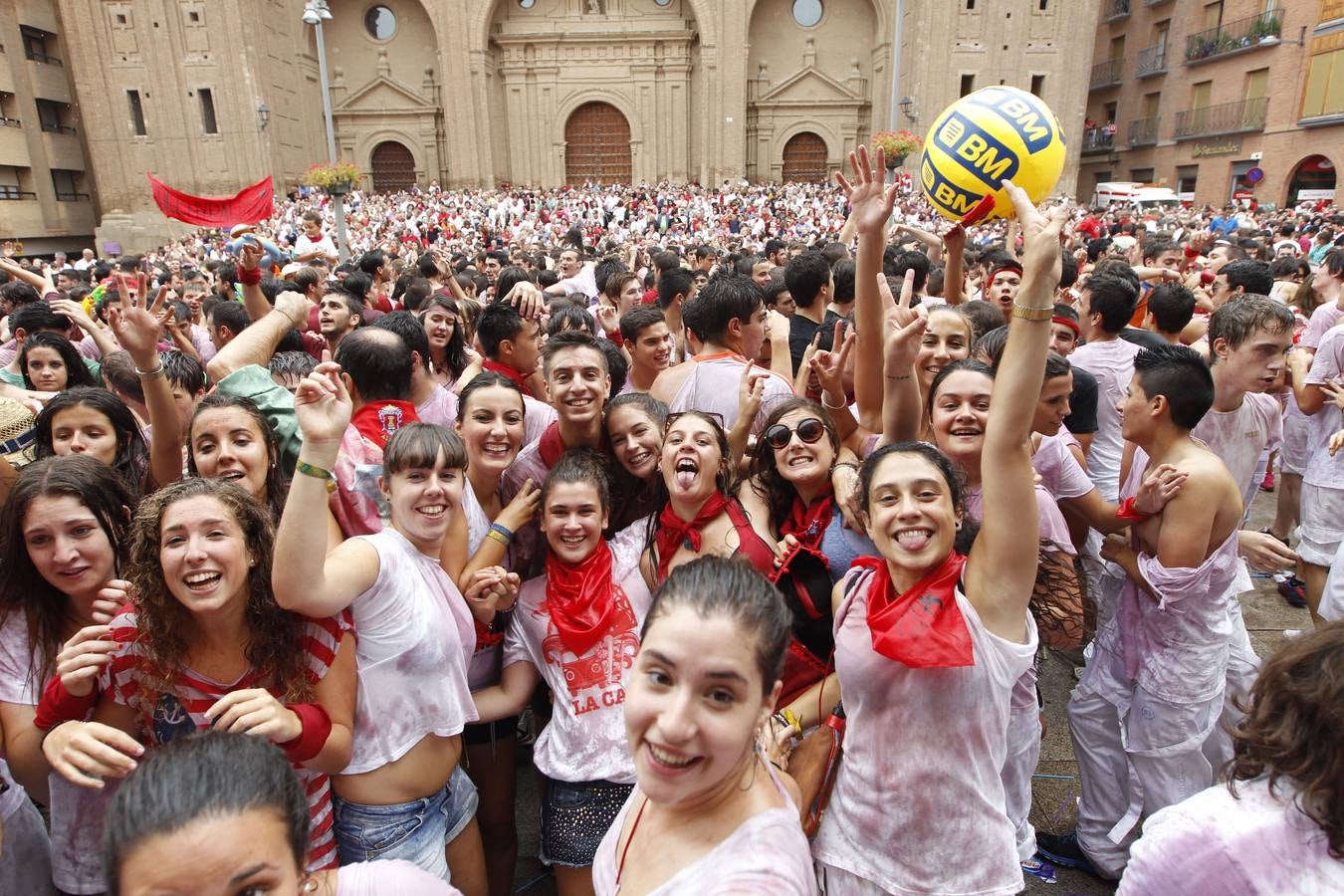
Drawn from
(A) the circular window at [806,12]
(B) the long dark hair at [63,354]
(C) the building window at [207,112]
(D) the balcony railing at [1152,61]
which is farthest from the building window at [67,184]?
(D) the balcony railing at [1152,61]

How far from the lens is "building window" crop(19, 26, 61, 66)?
2883 centimetres

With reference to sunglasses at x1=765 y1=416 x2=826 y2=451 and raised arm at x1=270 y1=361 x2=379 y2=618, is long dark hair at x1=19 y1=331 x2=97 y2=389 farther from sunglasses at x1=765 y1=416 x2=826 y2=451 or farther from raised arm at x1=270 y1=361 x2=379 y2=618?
sunglasses at x1=765 y1=416 x2=826 y2=451

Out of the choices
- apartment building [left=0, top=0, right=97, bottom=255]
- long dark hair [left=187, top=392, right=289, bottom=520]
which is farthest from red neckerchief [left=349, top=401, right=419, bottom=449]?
apartment building [left=0, top=0, right=97, bottom=255]

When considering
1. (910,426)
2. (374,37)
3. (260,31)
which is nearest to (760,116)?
(374,37)

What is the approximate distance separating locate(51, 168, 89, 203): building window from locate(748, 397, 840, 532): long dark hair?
126 feet

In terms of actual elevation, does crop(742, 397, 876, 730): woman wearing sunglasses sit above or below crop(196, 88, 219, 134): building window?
below

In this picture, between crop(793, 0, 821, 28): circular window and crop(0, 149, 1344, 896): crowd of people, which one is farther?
crop(793, 0, 821, 28): circular window

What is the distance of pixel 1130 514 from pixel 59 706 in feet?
11.6

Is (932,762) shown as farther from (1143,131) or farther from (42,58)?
(42,58)

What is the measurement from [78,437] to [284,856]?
7.81 ft

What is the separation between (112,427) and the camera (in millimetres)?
3045

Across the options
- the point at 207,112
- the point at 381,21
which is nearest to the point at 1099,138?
the point at 381,21

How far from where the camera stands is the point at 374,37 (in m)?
33.2

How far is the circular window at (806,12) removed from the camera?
32.9m
